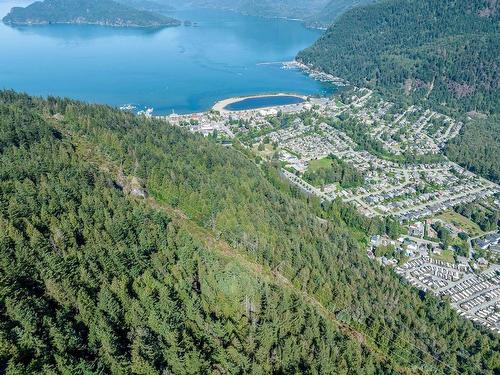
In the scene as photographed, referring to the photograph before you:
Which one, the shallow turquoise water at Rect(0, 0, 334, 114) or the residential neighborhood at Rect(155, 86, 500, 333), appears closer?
the residential neighborhood at Rect(155, 86, 500, 333)

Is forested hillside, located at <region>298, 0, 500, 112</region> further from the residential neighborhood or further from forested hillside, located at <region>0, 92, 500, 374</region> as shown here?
forested hillside, located at <region>0, 92, 500, 374</region>

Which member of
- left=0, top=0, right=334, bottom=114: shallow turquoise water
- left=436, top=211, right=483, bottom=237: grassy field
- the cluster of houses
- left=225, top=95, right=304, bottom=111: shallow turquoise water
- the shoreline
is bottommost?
left=436, top=211, right=483, bottom=237: grassy field

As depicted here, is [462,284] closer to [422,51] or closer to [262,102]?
[262,102]

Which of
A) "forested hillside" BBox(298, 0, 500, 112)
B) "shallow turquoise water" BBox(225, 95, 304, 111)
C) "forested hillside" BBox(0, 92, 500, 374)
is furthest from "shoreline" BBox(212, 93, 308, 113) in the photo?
"forested hillside" BBox(0, 92, 500, 374)

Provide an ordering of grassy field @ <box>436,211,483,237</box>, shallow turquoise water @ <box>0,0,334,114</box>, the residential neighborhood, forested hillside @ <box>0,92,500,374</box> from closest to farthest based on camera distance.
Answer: forested hillside @ <box>0,92,500,374</box> < the residential neighborhood < grassy field @ <box>436,211,483,237</box> < shallow turquoise water @ <box>0,0,334,114</box>

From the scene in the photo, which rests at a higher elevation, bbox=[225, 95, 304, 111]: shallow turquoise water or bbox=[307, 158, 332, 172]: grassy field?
bbox=[225, 95, 304, 111]: shallow turquoise water

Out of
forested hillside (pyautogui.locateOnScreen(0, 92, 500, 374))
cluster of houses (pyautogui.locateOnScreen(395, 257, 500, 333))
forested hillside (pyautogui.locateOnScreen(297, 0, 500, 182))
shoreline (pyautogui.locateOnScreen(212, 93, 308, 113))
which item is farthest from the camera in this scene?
shoreline (pyautogui.locateOnScreen(212, 93, 308, 113))

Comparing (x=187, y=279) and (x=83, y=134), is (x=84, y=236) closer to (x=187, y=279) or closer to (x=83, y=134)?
(x=187, y=279)

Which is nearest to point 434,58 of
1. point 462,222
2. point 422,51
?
point 422,51

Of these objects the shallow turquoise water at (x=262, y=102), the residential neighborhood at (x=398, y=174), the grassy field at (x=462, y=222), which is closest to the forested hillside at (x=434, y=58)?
the residential neighborhood at (x=398, y=174)
